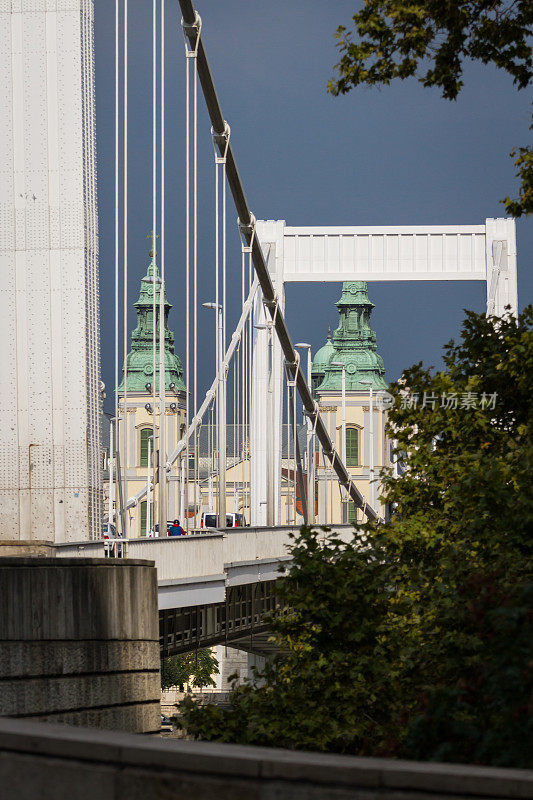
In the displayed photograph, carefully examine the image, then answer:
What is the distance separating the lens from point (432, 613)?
11344mm

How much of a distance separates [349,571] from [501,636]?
484cm

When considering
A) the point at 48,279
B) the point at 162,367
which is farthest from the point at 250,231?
the point at 48,279

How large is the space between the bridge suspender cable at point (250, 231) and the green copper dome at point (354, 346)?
230 feet

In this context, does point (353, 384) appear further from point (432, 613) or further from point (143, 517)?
point (432, 613)

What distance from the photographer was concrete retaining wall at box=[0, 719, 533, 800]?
13.8ft

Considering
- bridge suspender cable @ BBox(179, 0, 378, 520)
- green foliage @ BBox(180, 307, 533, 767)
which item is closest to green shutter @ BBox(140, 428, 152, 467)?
bridge suspender cable @ BBox(179, 0, 378, 520)

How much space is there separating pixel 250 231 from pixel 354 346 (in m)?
99.2

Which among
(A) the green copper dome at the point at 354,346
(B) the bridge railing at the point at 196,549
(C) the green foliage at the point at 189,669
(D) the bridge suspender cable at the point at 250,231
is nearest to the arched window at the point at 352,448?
(A) the green copper dome at the point at 354,346

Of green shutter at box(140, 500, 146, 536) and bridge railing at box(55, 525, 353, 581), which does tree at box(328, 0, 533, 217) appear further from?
green shutter at box(140, 500, 146, 536)

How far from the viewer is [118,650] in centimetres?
1029

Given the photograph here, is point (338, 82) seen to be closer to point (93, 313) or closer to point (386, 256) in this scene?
point (93, 313)

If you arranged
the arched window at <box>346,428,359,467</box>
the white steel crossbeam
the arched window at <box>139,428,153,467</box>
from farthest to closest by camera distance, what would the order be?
the arched window at <box>346,428,359,467</box> → the arched window at <box>139,428,153,467</box> → the white steel crossbeam

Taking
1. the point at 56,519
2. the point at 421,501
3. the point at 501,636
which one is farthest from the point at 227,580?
the point at 501,636

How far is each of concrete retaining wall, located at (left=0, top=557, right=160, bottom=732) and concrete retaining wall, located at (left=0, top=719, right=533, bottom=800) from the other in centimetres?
488
